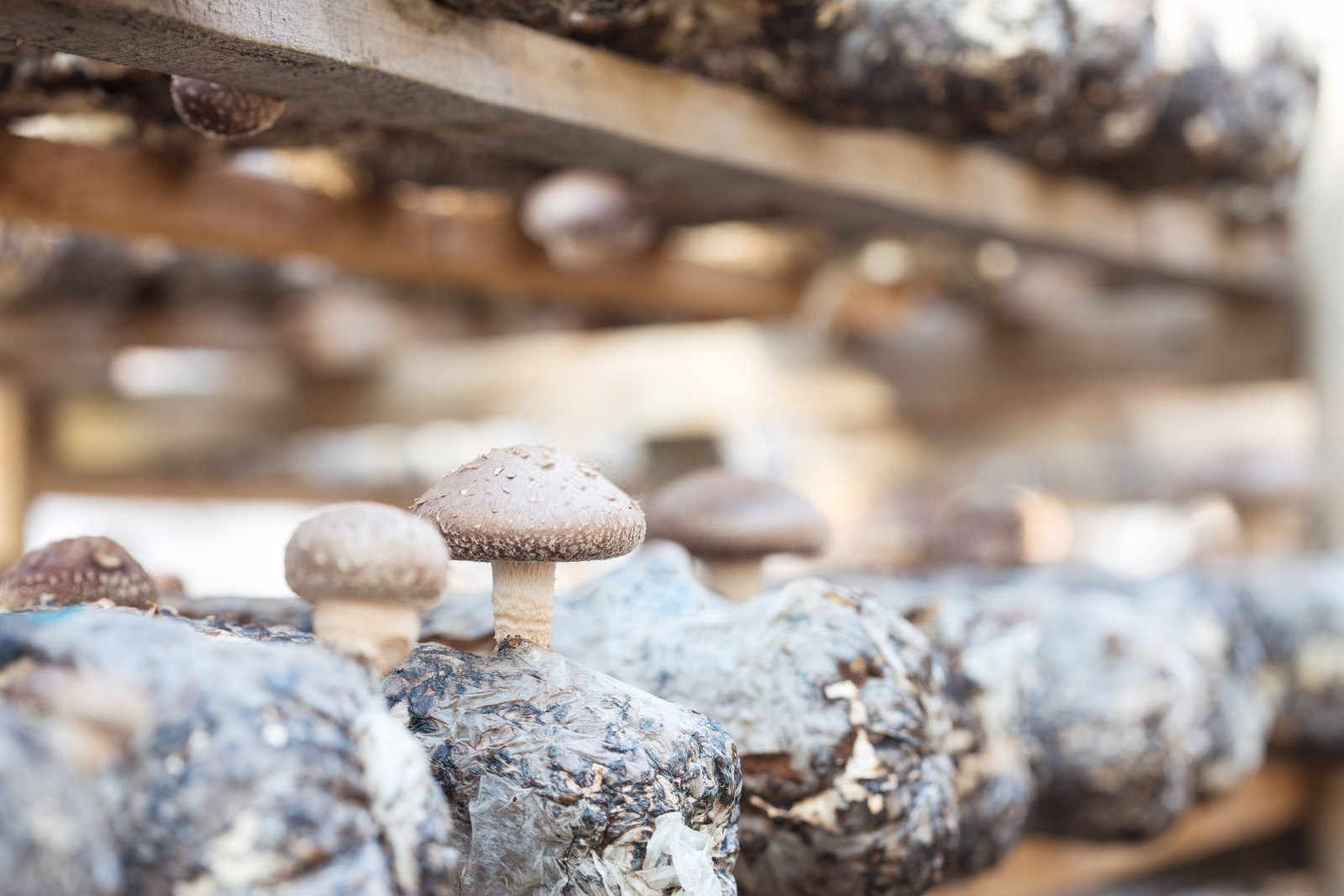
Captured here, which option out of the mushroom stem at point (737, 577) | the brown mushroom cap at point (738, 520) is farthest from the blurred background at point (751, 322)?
the mushroom stem at point (737, 577)

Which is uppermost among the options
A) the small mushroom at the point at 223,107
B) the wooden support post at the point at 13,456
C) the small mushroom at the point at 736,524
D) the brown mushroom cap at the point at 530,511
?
the small mushroom at the point at 223,107

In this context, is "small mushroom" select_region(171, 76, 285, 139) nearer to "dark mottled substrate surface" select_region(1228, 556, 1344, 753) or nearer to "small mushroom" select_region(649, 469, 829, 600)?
"small mushroom" select_region(649, 469, 829, 600)

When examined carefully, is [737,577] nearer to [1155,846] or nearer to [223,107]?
[223,107]

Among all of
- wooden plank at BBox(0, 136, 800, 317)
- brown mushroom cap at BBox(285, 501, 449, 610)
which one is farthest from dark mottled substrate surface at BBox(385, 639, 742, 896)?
wooden plank at BBox(0, 136, 800, 317)

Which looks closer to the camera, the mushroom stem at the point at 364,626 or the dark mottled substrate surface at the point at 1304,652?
the mushroom stem at the point at 364,626

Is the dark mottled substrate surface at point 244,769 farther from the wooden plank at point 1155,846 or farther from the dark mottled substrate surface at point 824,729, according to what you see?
the wooden plank at point 1155,846

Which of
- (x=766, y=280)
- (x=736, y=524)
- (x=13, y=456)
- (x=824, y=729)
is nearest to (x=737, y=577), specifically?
(x=736, y=524)
